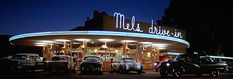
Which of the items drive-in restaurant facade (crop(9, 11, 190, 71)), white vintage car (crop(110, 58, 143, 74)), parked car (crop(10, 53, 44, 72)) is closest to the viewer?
parked car (crop(10, 53, 44, 72))

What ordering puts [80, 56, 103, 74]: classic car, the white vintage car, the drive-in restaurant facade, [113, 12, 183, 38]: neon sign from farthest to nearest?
[113, 12, 183, 38]: neon sign, the drive-in restaurant facade, the white vintage car, [80, 56, 103, 74]: classic car

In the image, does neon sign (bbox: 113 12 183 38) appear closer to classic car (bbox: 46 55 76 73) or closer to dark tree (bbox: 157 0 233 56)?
classic car (bbox: 46 55 76 73)

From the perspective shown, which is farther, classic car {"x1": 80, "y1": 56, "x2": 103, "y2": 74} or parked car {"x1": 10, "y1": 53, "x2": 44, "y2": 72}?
parked car {"x1": 10, "y1": 53, "x2": 44, "y2": 72}

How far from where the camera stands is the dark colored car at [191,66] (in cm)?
2292

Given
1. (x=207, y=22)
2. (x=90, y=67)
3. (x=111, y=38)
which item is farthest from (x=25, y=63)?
(x=207, y=22)

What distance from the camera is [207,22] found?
58.4 meters

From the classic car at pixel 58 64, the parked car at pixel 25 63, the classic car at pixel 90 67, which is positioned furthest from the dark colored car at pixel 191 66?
the parked car at pixel 25 63

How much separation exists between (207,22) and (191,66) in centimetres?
3696

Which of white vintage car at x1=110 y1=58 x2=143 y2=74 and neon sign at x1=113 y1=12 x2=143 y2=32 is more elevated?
neon sign at x1=113 y1=12 x2=143 y2=32

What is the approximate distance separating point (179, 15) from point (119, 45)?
22.6 m

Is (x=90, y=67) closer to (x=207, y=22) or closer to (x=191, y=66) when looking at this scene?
(x=191, y=66)

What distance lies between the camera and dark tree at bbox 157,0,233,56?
55.8 metres

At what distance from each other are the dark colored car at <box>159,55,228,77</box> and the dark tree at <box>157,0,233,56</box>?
32.4 m

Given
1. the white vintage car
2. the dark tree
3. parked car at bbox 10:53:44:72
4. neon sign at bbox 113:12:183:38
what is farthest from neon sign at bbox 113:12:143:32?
the dark tree
